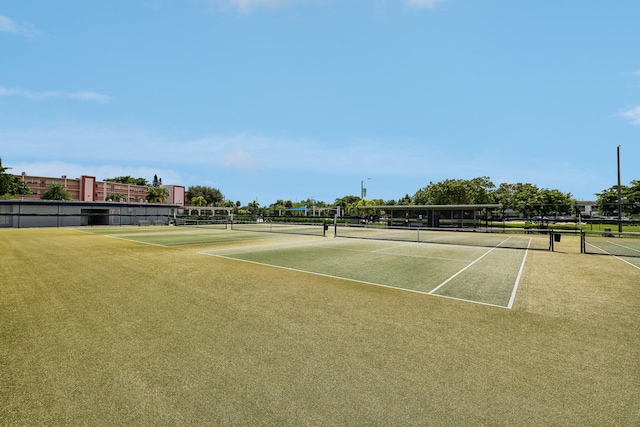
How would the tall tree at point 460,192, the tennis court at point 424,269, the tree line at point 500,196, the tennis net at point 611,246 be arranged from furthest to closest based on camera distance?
the tall tree at point 460,192, the tree line at point 500,196, the tennis net at point 611,246, the tennis court at point 424,269

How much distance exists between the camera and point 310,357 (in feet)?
Answer: 15.8

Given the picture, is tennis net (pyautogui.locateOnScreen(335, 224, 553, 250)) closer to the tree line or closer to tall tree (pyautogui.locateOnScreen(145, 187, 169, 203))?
the tree line

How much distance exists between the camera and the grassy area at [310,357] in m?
3.54

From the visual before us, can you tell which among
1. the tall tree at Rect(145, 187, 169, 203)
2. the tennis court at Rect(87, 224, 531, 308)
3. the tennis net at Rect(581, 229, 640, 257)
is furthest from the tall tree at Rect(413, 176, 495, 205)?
the tall tree at Rect(145, 187, 169, 203)

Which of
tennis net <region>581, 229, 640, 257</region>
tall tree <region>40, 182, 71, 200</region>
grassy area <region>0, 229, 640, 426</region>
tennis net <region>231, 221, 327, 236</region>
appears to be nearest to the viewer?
grassy area <region>0, 229, 640, 426</region>

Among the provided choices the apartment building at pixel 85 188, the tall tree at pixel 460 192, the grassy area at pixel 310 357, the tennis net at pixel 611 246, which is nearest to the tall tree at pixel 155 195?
the apartment building at pixel 85 188

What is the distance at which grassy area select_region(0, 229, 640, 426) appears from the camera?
11.6 ft

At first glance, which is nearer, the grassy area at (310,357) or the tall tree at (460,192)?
the grassy area at (310,357)

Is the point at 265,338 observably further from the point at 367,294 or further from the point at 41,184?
the point at 41,184

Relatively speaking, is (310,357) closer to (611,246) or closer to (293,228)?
(611,246)

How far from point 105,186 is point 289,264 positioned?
133036 mm

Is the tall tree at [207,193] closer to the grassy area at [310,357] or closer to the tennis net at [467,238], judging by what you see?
the tennis net at [467,238]

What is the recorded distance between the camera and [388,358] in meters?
4.82

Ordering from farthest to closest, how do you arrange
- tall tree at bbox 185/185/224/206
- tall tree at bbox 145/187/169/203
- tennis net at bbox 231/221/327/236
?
tall tree at bbox 185/185/224/206 → tall tree at bbox 145/187/169/203 → tennis net at bbox 231/221/327/236
